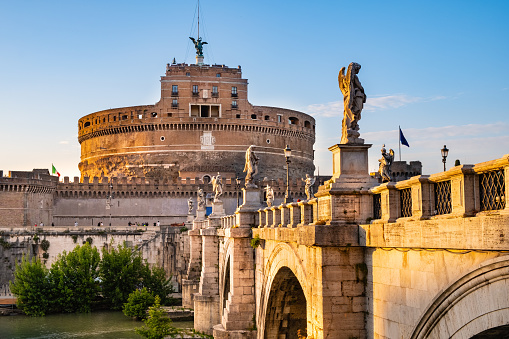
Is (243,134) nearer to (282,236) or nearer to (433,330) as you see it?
(282,236)

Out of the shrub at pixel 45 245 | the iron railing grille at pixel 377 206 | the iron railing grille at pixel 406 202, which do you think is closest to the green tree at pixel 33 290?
the shrub at pixel 45 245

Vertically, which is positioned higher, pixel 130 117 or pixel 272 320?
pixel 130 117

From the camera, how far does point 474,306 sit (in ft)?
19.5

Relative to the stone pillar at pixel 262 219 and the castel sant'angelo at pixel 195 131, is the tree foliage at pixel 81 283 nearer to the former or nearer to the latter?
the stone pillar at pixel 262 219

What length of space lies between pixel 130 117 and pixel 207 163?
9325 millimetres

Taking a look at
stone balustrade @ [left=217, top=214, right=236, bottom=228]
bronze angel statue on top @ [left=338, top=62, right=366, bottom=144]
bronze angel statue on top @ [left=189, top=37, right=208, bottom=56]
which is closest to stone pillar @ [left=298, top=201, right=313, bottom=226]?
bronze angel statue on top @ [left=338, top=62, right=366, bottom=144]

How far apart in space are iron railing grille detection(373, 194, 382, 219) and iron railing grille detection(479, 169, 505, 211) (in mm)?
2735

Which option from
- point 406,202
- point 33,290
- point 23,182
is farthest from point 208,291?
point 23,182

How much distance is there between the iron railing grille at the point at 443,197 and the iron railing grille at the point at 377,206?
6.19 ft

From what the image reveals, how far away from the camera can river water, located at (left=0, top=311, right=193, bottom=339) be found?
95.0ft

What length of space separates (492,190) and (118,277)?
108 feet

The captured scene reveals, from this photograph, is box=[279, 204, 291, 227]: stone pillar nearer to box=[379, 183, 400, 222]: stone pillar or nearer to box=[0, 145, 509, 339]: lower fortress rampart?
box=[0, 145, 509, 339]: lower fortress rampart

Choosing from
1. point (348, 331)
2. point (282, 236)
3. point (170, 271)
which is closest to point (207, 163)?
point (170, 271)

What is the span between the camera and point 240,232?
18.8 meters
